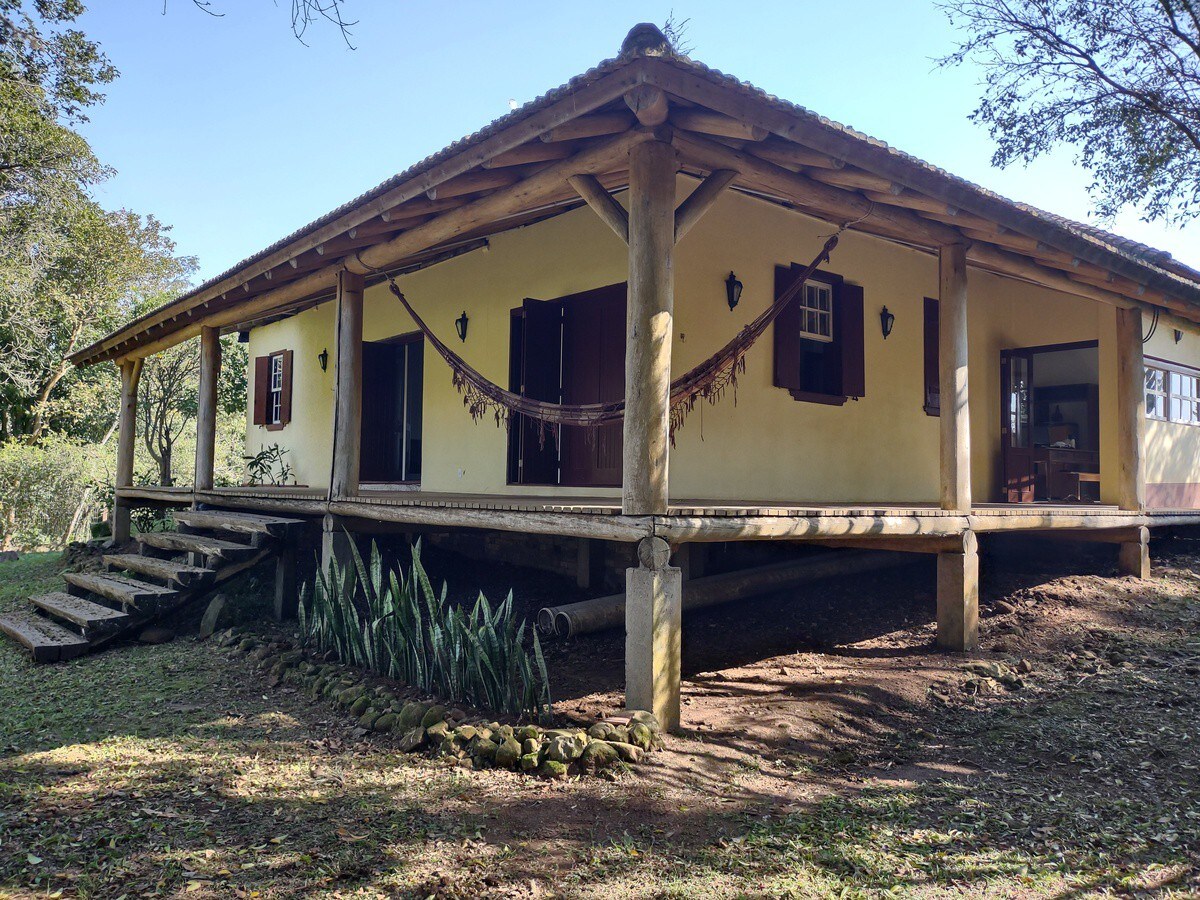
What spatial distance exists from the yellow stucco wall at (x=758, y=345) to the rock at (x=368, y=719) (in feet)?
8.61

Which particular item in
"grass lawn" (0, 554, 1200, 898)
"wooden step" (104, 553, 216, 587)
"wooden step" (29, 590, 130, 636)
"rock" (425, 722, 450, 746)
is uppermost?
"wooden step" (104, 553, 216, 587)

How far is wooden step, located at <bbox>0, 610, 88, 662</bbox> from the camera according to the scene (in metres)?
6.35

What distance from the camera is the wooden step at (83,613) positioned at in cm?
658

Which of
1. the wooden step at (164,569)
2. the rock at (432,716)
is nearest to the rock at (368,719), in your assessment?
the rock at (432,716)

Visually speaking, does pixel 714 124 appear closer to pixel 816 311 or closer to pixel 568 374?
pixel 568 374

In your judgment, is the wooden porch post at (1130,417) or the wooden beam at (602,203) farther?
the wooden porch post at (1130,417)

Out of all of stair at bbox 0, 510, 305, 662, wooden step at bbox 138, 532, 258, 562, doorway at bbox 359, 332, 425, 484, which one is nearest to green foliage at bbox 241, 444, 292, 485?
doorway at bbox 359, 332, 425, 484

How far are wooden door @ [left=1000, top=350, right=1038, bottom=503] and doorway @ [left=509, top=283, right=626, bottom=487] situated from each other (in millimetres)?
5273

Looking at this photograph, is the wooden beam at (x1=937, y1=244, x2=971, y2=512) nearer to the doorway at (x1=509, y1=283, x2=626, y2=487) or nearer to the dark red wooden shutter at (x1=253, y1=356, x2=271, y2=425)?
the doorway at (x1=509, y1=283, x2=626, y2=487)

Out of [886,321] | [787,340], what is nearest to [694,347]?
[787,340]

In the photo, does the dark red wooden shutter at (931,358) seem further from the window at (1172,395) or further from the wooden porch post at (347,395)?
the wooden porch post at (347,395)

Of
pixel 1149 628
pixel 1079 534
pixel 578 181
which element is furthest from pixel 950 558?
pixel 578 181

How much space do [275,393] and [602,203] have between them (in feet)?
29.6

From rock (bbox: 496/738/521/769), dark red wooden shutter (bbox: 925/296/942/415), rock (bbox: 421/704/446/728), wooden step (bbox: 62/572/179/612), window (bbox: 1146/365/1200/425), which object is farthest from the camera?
window (bbox: 1146/365/1200/425)
